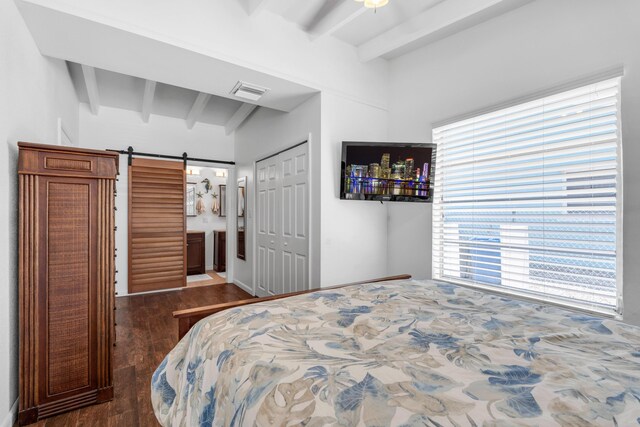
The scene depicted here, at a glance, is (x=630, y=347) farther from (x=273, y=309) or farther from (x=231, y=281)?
(x=231, y=281)

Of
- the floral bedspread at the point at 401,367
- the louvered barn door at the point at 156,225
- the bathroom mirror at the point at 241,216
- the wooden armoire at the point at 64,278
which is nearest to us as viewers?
the floral bedspread at the point at 401,367

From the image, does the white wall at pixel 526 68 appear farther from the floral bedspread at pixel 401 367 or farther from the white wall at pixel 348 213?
the floral bedspread at pixel 401 367

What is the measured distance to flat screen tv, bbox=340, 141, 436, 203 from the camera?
9.36 ft

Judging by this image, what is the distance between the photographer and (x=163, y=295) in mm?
4645

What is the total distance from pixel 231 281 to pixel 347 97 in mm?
3841

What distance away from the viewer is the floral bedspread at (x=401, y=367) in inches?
27.8

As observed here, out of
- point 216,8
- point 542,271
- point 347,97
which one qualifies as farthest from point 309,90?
point 542,271

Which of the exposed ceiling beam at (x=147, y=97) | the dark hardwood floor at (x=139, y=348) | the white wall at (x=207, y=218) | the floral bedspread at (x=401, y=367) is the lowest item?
the dark hardwood floor at (x=139, y=348)

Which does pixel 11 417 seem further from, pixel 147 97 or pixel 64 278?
pixel 147 97

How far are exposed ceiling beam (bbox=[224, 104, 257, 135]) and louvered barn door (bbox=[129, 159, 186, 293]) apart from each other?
39.2 inches

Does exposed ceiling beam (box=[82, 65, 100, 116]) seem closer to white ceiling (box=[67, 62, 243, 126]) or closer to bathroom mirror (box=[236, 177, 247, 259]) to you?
white ceiling (box=[67, 62, 243, 126])

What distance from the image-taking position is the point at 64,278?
1894 mm

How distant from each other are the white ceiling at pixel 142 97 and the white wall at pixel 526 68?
Result: 8.03ft

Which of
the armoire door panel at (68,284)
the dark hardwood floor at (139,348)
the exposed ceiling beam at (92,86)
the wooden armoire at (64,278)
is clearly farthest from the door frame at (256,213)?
the exposed ceiling beam at (92,86)
